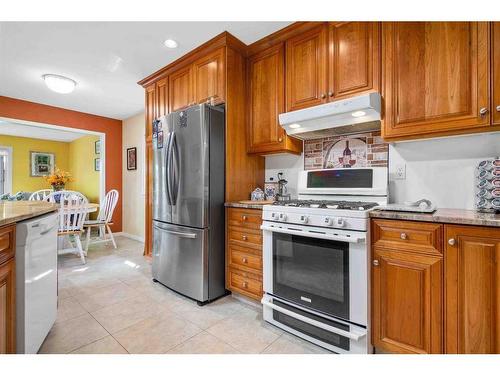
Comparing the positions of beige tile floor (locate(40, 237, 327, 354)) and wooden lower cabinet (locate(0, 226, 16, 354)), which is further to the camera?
beige tile floor (locate(40, 237, 327, 354))

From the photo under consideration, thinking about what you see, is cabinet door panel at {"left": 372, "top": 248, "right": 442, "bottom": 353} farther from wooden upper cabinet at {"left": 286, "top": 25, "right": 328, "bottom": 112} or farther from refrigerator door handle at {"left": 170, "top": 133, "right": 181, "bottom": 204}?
refrigerator door handle at {"left": 170, "top": 133, "right": 181, "bottom": 204}

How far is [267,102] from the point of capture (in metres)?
2.40

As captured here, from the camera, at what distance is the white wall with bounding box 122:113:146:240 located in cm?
472

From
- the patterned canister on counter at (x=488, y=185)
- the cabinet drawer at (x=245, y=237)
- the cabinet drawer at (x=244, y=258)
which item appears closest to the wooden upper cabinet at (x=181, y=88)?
the cabinet drawer at (x=245, y=237)

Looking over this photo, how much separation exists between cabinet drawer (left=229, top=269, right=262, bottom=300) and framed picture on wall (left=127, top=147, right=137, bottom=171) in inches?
139

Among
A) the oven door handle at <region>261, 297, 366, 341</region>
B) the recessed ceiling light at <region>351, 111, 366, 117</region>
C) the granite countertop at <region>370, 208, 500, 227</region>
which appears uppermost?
the recessed ceiling light at <region>351, 111, 366, 117</region>

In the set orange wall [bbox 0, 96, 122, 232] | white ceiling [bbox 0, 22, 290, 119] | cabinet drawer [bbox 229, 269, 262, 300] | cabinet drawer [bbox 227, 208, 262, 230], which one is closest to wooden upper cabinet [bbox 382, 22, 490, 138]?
white ceiling [bbox 0, 22, 290, 119]

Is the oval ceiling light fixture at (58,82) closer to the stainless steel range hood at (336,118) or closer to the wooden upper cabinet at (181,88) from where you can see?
the wooden upper cabinet at (181,88)

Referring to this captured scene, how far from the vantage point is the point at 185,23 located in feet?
7.11

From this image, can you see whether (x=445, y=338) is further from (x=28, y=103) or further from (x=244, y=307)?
(x=28, y=103)

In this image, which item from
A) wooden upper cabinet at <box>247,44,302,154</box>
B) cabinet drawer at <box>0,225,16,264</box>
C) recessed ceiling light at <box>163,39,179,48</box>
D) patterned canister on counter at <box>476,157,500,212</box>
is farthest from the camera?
recessed ceiling light at <box>163,39,179,48</box>

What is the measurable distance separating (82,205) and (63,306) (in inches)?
65.6

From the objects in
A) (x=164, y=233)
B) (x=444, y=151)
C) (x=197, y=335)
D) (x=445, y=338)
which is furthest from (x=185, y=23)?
(x=445, y=338)

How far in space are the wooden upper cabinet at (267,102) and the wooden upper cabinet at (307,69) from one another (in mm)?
100
